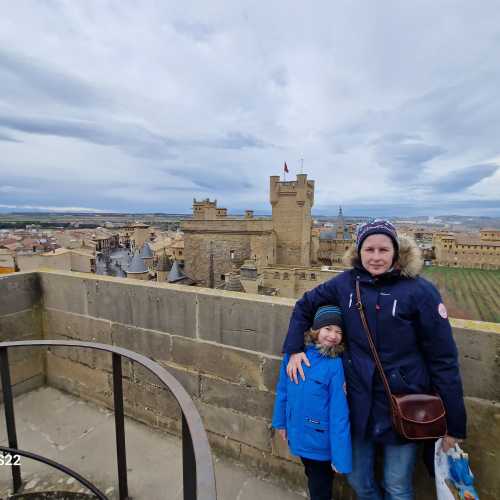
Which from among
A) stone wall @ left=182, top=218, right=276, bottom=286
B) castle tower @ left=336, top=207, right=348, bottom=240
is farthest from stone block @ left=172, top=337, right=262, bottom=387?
castle tower @ left=336, top=207, right=348, bottom=240

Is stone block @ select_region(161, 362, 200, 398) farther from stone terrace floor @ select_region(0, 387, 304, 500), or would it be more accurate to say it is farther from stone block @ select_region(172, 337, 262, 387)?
stone terrace floor @ select_region(0, 387, 304, 500)

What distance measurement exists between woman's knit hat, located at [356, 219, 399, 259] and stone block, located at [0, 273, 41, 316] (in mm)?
3611

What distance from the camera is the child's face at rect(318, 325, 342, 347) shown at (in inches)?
75.5

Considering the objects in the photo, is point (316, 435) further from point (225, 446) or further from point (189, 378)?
point (189, 378)

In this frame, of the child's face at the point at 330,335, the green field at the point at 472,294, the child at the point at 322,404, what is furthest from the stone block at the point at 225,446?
the green field at the point at 472,294

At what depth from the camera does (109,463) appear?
8.87 feet

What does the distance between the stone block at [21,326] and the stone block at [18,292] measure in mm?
63

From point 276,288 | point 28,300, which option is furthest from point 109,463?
point 276,288

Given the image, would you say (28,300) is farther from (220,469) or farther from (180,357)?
(220,469)

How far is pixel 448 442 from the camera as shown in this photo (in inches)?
69.3

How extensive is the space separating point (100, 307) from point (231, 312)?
1.56m

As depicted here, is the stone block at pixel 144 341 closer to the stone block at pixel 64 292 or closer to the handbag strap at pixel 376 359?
the stone block at pixel 64 292

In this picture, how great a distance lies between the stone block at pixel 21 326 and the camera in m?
3.37

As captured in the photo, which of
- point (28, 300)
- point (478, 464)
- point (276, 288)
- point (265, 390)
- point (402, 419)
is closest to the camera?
point (402, 419)
